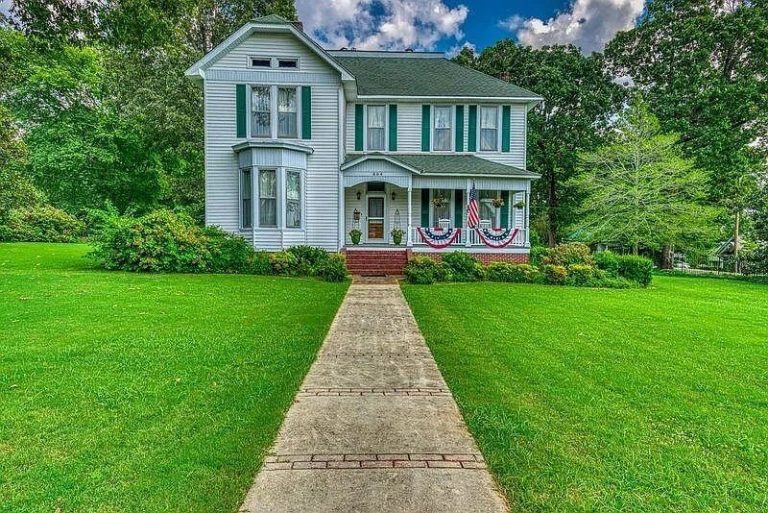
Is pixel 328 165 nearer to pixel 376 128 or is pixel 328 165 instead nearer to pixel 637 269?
pixel 376 128

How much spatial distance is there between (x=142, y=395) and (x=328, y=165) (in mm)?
13170

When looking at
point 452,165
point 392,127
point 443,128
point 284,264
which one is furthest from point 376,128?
point 284,264

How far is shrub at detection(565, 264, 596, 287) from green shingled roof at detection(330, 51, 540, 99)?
7.53 m

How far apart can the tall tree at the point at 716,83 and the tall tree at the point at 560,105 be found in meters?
2.74

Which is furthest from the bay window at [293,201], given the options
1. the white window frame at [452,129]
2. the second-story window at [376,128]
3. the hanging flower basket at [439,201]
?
the white window frame at [452,129]

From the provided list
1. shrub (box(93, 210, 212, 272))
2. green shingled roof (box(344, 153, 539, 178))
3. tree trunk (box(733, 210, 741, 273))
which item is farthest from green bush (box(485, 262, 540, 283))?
tree trunk (box(733, 210, 741, 273))

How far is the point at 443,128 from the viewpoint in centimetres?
1855

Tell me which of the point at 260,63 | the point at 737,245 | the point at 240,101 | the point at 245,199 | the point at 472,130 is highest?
the point at 260,63

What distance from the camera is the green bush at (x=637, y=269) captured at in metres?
14.9

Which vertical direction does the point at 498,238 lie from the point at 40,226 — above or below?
below

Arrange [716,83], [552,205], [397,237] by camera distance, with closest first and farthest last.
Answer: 1. [397,237]
2. [716,83]
3. [552,205]

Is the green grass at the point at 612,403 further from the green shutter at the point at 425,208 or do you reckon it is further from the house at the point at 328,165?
the green shutter at the point at 425,208

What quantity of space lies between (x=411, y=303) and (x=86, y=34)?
37.8 ft

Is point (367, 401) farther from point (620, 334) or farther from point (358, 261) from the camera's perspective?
point (358, 261)
